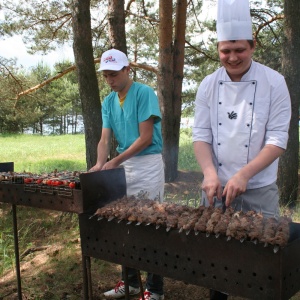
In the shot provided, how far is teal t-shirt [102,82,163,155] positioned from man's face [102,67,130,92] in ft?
0.26

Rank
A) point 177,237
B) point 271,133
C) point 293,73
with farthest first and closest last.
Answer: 1. point 293,73
2. point 271,133
3. point 177,237

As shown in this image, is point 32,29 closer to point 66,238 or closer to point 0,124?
point 66,238

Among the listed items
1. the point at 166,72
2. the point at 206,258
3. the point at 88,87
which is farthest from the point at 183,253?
the point at 166,72

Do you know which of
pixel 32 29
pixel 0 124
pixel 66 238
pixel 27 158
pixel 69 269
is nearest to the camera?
pixel 69 269

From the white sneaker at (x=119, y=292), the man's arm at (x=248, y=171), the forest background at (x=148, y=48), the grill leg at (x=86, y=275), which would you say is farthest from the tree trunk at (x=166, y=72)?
the man's arm at (x=248, y=171)

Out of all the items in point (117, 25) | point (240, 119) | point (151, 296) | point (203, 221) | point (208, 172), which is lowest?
point (151, 296)

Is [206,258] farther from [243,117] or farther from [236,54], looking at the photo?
[236,54]

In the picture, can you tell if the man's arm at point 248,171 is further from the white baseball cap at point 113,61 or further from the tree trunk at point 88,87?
the tree trunk at point 88,87

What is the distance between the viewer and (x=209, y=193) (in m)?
2.10

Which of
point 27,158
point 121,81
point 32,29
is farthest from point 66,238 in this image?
point 27,158

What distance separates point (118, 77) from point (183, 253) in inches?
61.1

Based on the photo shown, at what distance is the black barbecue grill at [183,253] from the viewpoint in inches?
67.2

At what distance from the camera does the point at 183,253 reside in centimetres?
196

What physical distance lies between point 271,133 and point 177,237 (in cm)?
77
